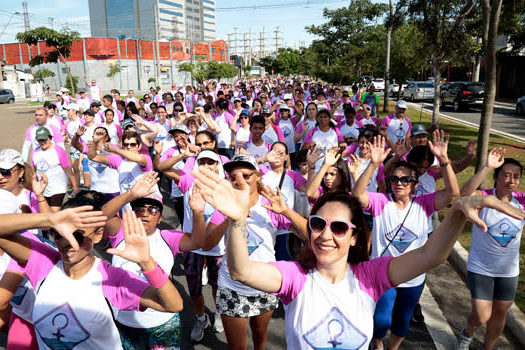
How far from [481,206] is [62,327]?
230cm

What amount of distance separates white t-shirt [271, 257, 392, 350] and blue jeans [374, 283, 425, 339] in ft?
4.40

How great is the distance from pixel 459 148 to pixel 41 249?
1274cm

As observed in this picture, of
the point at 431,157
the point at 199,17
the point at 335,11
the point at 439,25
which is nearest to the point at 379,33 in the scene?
the point at 335,11

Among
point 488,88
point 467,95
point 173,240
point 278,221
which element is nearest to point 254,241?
point 278,221

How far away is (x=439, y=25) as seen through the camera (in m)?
12.1

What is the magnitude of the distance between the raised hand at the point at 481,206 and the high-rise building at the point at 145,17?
4774 inches

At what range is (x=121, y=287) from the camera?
7.71 feet

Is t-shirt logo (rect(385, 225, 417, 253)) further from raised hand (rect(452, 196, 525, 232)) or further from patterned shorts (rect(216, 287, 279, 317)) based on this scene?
raised hand (rect(452, 196, 525, 232))

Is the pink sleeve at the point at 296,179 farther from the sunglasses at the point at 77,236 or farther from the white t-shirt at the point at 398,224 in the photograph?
the sunglasses at the point at 77,236

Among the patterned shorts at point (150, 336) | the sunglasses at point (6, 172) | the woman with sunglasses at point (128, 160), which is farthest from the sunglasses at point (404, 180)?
the sunglasses at point (6, 172)

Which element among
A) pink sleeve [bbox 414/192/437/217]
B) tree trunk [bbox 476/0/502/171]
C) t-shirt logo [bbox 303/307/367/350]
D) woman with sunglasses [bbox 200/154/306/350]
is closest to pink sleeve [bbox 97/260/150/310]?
woman with sunglasses [bbox 200/154/306/350]

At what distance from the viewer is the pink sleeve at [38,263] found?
2.40 meters

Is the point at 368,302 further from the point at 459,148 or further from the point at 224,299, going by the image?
the point at 459,148

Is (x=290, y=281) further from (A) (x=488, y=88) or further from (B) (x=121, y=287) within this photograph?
(A) (x=488, y=88)
